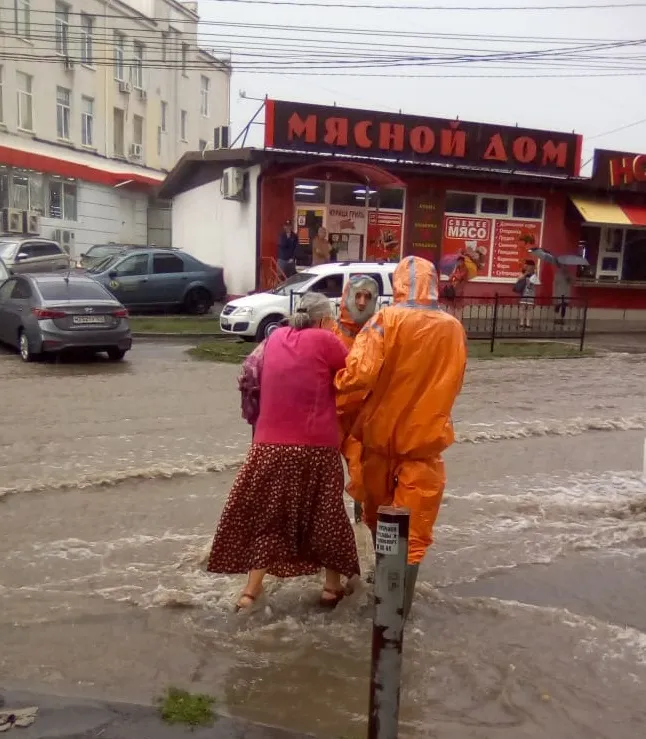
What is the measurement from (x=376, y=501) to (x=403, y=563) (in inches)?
65.6

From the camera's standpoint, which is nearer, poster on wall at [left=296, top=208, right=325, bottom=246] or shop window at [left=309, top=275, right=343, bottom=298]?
shop window at [left=309, top=275, right=343, bottom=298]

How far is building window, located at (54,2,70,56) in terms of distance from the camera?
110 ft

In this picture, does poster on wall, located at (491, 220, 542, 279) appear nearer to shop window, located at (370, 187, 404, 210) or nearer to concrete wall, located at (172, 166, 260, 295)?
shop window, located at (370, 187, 404, 210)

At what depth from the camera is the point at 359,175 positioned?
20219 millimetres

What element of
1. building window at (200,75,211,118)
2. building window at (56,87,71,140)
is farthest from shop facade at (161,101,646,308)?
building window at (200,75,211,118)

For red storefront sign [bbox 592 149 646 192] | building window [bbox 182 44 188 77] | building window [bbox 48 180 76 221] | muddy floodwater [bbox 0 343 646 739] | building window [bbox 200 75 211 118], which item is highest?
building window [bbox 182 44 188 77]

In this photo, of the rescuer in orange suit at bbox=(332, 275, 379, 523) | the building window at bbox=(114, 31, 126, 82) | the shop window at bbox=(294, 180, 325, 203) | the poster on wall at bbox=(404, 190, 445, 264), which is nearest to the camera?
the rescuer in orange suit at bbox=(332, 275, 379, 523)

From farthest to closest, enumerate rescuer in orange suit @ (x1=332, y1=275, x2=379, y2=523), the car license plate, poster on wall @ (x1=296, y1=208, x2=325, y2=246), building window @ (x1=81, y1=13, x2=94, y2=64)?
building window @ (x1=81, y1=13, x2=94, y2=64), poster on wall @ (x1=296, y1=208, x2=325, y2=246), the car license plate, rescuer in orange suit @ (x1=332, y1=275, x2=379, y2=523)

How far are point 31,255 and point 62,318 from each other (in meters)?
8.84

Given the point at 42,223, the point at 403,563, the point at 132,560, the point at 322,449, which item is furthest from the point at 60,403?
the point at 42,223

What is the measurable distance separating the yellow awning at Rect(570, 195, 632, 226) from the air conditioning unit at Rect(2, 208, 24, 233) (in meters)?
19.1

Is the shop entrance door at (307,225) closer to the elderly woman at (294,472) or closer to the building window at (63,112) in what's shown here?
the elderly woman at (294,472)

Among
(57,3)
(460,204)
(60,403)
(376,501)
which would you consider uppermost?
(57,3)

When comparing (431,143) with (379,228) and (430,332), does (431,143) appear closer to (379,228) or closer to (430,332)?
(379,228)
